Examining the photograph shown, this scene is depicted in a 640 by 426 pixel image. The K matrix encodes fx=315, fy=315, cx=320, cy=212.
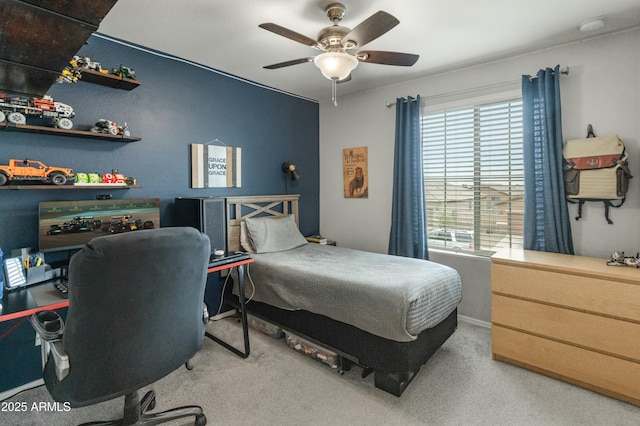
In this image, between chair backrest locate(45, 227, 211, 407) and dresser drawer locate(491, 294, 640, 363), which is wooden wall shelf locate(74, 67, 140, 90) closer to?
chair backrest locate(45, 227, 211, 407)

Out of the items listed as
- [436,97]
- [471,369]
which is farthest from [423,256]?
[436,97]

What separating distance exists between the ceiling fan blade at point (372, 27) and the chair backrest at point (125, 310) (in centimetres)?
142

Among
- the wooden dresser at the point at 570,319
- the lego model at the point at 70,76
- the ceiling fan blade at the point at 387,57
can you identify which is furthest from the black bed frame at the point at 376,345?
the lego model at the point at 70,76

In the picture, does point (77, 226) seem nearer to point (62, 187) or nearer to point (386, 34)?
point (62, 187)

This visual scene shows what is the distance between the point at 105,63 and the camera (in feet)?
7.94

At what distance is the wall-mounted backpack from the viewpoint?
2285 mm

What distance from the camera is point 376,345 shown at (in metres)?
2.03

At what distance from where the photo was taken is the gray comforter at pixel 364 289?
6.42 ft

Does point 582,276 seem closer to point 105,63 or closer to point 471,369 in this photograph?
point 471,369

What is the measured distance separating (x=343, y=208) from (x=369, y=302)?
2.18 metres

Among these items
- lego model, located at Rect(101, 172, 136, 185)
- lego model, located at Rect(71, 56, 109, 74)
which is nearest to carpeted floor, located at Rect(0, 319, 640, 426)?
lego model, located at Rect(101, 172, 136, 185)

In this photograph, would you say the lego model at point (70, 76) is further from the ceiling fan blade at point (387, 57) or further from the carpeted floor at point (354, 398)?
the carpeted floor at point (354, 398)

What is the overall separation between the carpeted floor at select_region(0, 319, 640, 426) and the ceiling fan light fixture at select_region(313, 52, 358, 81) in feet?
6.83

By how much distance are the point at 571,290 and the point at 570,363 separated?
483mm
